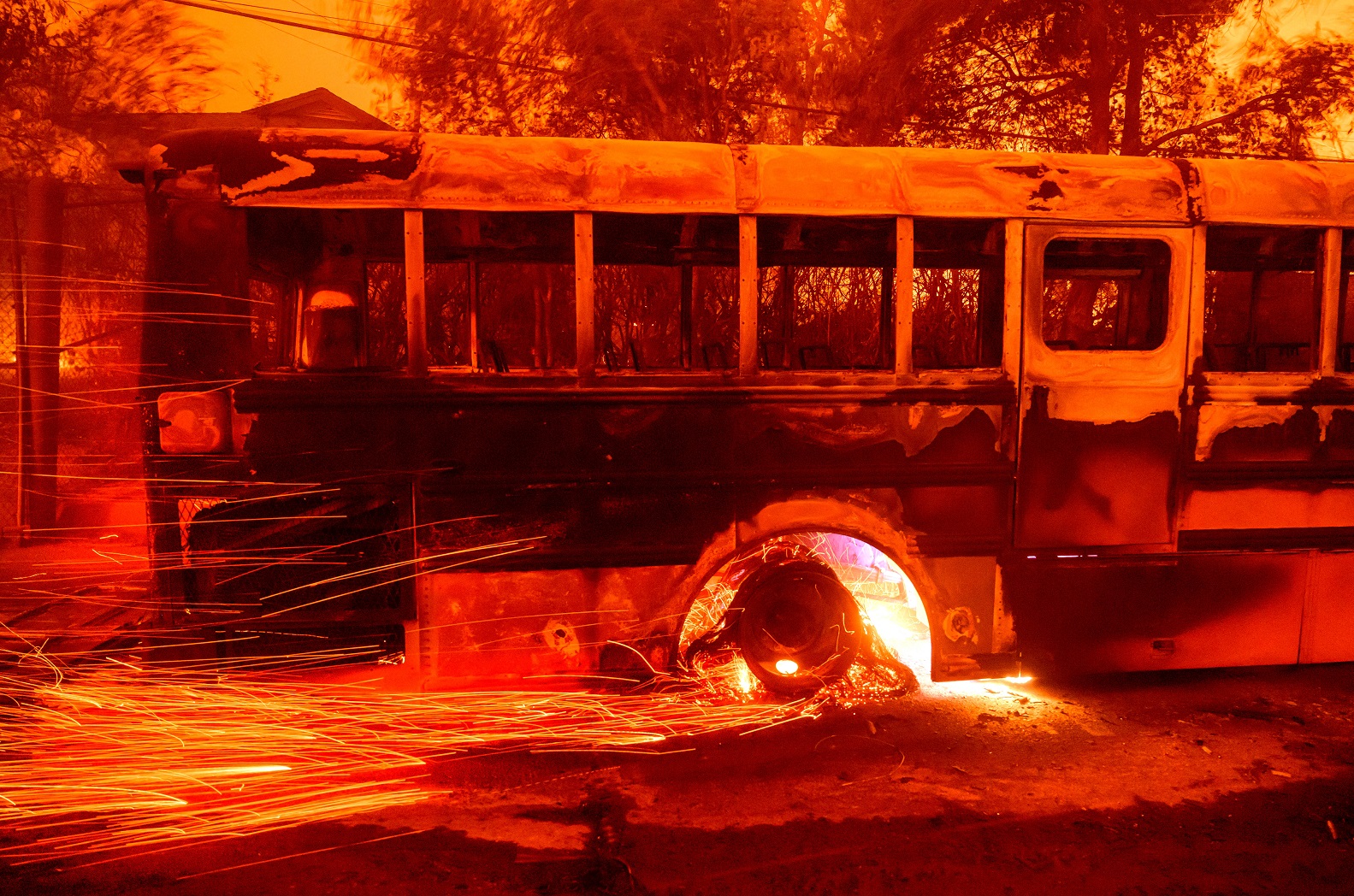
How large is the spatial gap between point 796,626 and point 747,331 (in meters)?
1.59

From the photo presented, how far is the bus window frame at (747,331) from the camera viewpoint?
3.92 metres

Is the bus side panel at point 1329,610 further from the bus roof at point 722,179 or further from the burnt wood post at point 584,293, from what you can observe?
the burnt wood post at point 584,293

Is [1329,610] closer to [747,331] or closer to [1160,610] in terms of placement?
[1160,610]

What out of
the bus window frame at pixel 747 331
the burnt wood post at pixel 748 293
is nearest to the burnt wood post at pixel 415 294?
the bus window frame at pixel 747 331

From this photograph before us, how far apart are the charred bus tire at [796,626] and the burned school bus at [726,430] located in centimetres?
2

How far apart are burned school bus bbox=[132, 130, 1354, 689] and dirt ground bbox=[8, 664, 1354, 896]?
1.33 ft

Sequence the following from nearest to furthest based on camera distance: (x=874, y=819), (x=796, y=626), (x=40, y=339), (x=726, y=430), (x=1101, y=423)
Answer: (x=874, y=819) < (x=726, y=430) < (x=1101, y=423) < (x=796, y=626) < (x=40, y=339)

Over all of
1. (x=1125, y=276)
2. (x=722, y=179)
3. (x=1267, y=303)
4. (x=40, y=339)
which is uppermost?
(x=722, y=179)

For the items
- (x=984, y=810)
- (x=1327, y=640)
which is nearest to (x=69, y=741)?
(x=984, y=810)

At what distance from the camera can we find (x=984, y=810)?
339 centimetres

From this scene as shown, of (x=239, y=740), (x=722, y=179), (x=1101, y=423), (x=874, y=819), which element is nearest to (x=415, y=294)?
(x=722, y=179)

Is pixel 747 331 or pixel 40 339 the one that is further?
pixel 40 339

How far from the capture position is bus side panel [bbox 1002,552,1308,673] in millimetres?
4309

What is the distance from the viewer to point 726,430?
4094mm
